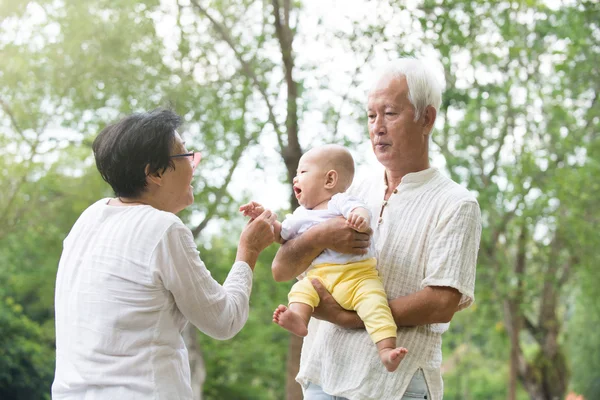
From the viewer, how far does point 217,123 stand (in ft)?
35.1

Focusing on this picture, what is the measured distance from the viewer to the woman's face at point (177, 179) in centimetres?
258

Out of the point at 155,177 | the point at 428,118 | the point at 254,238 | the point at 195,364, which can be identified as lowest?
the point at 195,364

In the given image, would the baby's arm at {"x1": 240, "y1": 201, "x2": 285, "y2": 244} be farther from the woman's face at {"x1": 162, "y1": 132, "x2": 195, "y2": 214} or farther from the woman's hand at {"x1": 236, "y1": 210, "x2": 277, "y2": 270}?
the woman's face at {"x1": 162, "y1": 132, "x2": 195, "y2": 214}

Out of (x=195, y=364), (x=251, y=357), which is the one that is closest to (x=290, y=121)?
(x=195, y=364)

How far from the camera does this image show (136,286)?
7.87 ft

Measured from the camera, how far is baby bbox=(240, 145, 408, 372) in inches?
101

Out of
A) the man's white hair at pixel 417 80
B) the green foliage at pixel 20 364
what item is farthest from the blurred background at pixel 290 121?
the man's white hair at pixel 417 80

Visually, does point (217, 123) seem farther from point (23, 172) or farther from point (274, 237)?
point (274, 237)

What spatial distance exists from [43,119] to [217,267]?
3817 millimetres

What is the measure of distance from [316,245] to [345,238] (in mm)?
118

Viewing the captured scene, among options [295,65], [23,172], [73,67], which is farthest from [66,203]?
[295,65]

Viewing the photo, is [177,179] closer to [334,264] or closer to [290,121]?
[334,264]

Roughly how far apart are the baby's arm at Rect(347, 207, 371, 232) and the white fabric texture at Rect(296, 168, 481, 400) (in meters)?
0.16

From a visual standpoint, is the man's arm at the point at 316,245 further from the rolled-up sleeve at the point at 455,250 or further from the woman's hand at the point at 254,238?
the rolled-up sleeve at the point at 455,250
